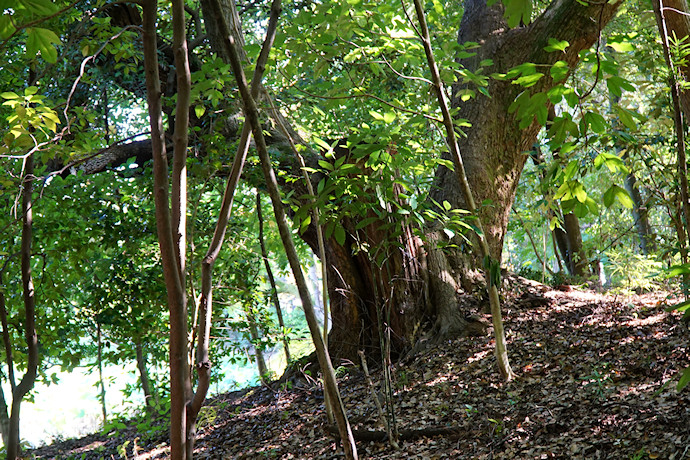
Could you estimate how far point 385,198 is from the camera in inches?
92.2

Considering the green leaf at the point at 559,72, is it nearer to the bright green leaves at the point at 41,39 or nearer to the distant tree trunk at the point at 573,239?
the bright green leaves at the point at 41,39

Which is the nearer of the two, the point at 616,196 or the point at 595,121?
the point at 595,121

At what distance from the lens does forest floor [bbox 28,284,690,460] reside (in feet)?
8.18

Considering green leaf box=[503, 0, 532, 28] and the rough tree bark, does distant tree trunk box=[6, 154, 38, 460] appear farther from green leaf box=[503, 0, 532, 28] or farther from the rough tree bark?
green leaf box=[503, 0, 532, 28]

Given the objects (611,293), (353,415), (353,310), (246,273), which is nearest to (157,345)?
(246,273)

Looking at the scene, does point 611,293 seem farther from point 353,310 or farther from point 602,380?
point 353,310

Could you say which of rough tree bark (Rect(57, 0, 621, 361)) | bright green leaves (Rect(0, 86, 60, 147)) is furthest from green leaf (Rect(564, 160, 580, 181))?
rough tree bark (Rect(57, 0, 621, 361))

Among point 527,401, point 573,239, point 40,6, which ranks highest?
point 40,6

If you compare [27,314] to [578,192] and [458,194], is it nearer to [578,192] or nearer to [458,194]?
[578,192]

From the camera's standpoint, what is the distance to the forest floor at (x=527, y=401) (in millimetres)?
2492

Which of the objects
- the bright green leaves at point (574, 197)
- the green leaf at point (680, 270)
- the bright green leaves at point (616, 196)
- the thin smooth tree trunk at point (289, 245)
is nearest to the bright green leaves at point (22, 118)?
the thin smooth tree trunk at point (289, 245)

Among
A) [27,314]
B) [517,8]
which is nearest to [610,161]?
[517,8]

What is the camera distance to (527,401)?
10.0 ft

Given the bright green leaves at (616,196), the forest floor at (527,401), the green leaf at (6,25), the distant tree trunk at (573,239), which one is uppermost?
the green leaf at (6,25)
